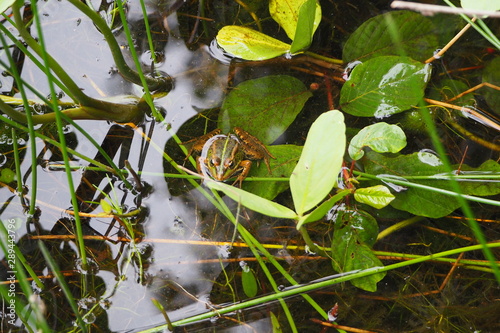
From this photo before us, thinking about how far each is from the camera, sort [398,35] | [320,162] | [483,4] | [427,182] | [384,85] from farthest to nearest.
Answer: [398,35] < [384,85] < [427,182] < [483,4] < [320,162]

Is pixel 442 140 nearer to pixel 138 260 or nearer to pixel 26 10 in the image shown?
pixel 138 260

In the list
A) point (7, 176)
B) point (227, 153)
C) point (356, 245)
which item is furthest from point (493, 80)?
point (7, 176)

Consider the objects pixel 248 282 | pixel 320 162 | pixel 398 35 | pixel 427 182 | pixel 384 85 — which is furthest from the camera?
pixel 398 35

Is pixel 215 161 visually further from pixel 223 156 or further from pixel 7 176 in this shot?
pixel 7 176

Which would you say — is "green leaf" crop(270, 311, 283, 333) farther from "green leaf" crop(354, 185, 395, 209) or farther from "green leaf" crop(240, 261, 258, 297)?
"green leaf" crop(354, 185, 395, 209)

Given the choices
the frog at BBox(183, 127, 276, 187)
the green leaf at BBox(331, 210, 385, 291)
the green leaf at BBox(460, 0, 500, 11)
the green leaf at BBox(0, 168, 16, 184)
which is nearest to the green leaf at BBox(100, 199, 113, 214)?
the frog at BBox(183, 127, 276, 187)

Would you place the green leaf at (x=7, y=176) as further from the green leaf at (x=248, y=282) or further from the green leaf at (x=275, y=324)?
the green leaf at (x=275, y=324)

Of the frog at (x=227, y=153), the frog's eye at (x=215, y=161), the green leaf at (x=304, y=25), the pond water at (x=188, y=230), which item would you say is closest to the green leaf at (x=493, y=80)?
the pond water at (x=188, y=230)
